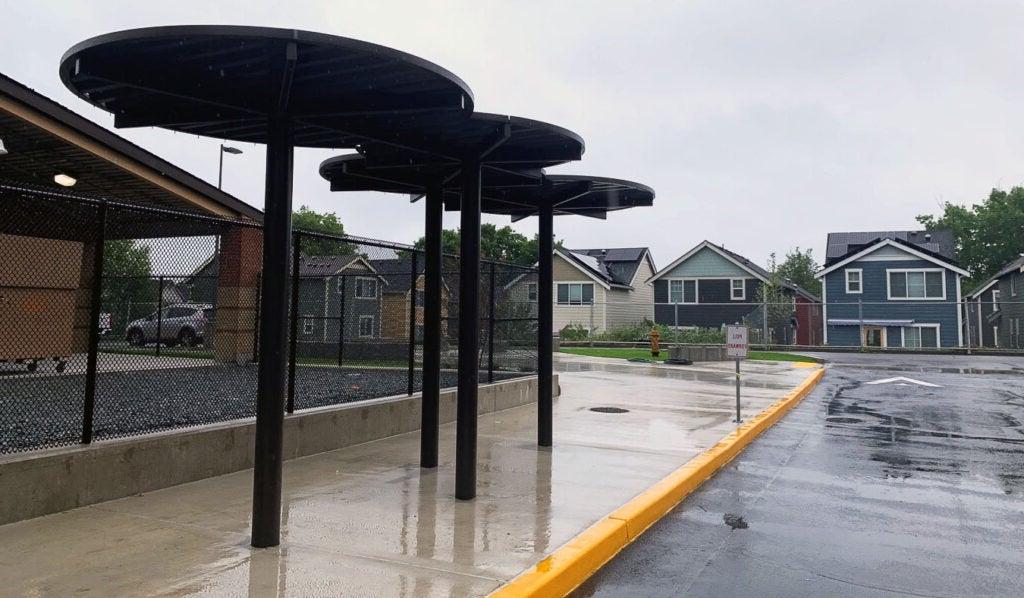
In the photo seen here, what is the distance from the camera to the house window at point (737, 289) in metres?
44.6

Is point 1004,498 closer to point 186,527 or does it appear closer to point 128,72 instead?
point 186,527

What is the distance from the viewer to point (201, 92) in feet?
14.9

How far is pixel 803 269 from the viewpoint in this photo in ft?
242

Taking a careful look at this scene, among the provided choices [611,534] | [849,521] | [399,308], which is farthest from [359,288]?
[849,521]

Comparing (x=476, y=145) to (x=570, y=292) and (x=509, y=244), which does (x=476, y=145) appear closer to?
(x=570, y=292)

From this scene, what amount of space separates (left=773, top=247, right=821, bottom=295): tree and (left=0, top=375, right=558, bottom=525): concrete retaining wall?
6940 cm

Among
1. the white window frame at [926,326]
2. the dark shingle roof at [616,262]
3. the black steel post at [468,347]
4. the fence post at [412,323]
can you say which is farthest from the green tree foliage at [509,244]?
the black steel post at [468,347]

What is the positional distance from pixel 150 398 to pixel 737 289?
4107cm

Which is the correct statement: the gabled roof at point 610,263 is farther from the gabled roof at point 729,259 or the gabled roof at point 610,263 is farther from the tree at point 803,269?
the tree at point 803,269

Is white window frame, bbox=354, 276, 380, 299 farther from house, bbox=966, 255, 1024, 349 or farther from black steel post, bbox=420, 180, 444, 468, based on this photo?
house, bbox=966, 255, 1024, 349

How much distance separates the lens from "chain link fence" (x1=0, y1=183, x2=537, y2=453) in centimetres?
680

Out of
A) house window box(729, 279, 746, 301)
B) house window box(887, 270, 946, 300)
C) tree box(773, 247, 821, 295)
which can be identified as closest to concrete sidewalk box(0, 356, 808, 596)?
house window box(887, 270, 946, 300)

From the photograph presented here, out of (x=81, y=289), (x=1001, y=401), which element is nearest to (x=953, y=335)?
(x=1001, y=401)

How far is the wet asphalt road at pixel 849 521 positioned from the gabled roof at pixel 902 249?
3136 cm
